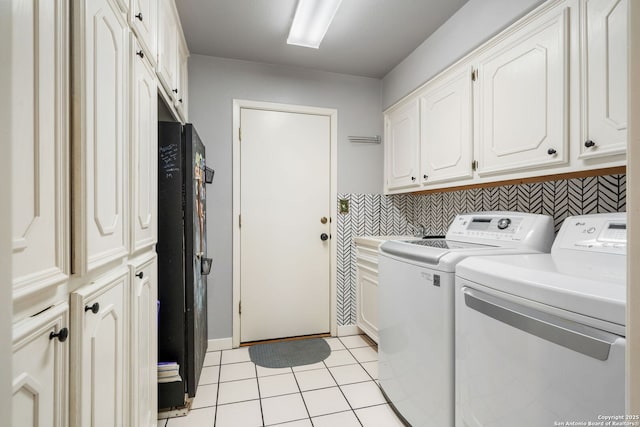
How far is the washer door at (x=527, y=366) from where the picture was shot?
71cm

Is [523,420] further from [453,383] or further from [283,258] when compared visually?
[283,258]

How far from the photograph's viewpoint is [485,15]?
1.72m

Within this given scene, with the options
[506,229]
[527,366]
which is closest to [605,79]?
[506,229]

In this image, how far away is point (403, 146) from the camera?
257cm

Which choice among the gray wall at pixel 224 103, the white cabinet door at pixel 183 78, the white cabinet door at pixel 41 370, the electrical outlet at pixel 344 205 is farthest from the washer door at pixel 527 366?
the white cabinet door at pixel 183 78

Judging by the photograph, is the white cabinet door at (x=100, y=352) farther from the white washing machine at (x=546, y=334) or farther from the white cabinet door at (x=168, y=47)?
the white washing machine at (x=546, y=334)

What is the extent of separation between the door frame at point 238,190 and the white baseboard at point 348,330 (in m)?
0.05

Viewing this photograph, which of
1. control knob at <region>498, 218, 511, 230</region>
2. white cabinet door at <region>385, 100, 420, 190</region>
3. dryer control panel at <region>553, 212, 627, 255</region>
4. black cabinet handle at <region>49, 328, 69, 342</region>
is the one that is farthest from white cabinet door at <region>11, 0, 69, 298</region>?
white cabinet door at <region>385, 100, 420, 190</region>

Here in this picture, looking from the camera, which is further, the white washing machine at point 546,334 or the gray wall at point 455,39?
the gray wall at point 455,39

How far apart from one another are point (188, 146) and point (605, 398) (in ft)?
6.14

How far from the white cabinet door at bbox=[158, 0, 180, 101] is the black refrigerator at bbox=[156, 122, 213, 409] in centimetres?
25

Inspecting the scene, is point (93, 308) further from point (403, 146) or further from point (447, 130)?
point (403, 146)

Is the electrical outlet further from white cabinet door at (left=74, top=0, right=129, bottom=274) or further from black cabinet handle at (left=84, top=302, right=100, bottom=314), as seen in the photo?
black cabinet handle at (left=84, top=302, right=100, bottom=314)

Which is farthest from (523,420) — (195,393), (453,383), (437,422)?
(195,393)
